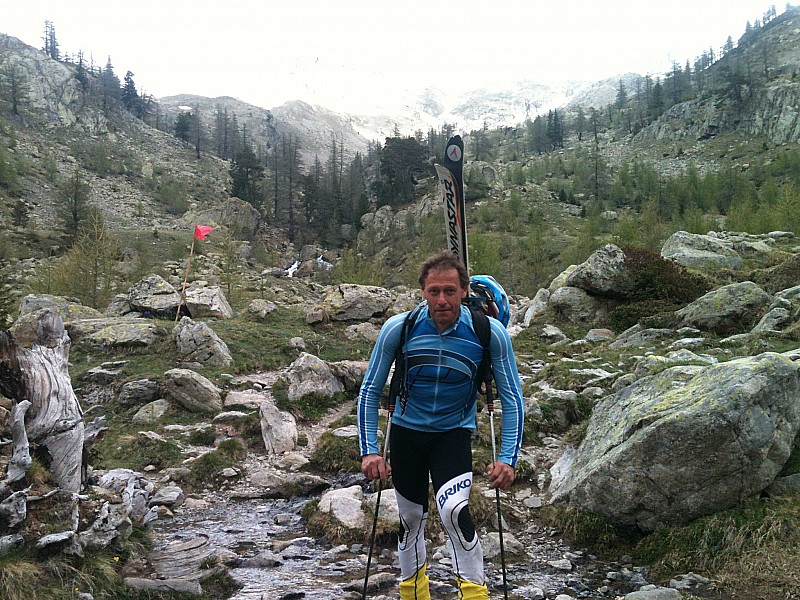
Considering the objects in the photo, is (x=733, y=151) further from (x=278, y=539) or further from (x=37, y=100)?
(x=37, y=100)

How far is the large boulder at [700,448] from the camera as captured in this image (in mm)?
6039

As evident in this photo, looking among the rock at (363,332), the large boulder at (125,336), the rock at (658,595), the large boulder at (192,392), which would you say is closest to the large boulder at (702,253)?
the rock at (363,332)

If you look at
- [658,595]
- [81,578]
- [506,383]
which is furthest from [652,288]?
[81,578]

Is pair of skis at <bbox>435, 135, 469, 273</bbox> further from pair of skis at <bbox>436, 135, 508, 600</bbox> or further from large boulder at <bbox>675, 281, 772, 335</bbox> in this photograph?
large boulder at <bbox>675, 281, 772, 335</bbox>

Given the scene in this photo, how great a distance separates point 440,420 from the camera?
14.0 feet

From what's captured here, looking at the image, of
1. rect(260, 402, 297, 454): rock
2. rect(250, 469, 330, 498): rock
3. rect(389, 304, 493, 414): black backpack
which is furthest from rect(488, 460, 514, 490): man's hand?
rect(260, 402, 297, 454): rock

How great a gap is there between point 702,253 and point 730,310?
532 inches

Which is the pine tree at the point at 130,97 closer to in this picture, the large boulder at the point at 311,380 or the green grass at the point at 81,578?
the large boulder at the point at 311,380

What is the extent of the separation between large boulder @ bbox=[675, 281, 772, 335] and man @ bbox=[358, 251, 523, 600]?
15.2 meters

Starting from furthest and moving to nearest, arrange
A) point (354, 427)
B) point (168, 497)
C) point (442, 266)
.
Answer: point (354, 427)
point (168, 497)
point (442, 266)

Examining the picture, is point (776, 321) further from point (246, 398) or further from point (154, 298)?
point (154, 298)

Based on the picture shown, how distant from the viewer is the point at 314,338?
23.6 m

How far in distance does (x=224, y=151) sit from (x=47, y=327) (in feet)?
483

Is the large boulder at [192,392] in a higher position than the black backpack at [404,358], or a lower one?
lower
